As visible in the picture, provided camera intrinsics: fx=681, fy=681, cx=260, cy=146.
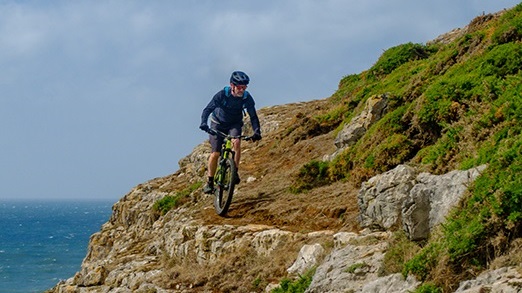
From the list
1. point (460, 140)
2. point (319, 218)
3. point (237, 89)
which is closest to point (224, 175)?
point (237, 89)

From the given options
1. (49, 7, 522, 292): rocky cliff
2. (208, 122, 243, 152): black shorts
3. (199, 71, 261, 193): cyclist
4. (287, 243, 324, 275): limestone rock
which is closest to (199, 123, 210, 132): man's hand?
(199, 71, 261, 193): cyclist

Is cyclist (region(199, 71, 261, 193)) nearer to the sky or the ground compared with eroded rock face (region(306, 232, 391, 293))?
nearer to the sky

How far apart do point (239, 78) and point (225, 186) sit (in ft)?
7.66

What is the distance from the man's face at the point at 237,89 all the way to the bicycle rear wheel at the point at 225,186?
1.47m

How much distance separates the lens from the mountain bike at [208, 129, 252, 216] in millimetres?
14219

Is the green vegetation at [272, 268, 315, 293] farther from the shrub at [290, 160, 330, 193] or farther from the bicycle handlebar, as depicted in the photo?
the bicycle handlebar

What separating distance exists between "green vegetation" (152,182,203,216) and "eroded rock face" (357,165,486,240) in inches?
346

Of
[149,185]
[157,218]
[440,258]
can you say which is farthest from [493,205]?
[149,185]

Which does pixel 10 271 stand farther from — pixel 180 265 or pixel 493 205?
pixel 493 205

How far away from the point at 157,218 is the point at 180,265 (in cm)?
530

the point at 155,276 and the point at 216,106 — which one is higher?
the point at 216,106

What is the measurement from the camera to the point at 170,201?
61.5 feet

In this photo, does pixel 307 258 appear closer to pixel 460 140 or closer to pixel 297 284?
pixel 297 284

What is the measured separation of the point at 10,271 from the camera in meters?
67.9
